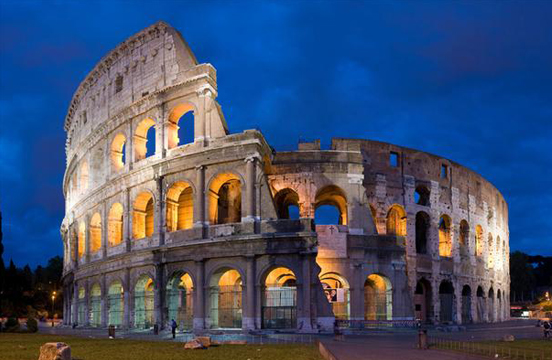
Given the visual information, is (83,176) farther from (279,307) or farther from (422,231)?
(422,231)

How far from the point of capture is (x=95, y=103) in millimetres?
39281

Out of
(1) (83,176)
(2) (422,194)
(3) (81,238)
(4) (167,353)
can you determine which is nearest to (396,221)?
(2) (422,194)

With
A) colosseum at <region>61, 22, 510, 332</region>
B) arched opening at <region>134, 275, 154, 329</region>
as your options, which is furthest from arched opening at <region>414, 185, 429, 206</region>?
arched opening at <region>134, 275, 154, 329</region>

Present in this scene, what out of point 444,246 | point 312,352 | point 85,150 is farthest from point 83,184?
point 312,352

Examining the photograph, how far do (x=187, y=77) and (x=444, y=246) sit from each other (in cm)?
2099

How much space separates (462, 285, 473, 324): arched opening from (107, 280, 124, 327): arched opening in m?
22.4

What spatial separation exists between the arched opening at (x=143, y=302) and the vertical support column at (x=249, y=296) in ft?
22.7

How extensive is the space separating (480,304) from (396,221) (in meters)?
11.7

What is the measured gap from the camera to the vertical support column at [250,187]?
2825 centimetres

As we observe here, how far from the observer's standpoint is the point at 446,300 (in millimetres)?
39156

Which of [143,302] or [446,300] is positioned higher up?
[143,302]

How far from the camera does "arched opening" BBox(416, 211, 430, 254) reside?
3891 centimetres

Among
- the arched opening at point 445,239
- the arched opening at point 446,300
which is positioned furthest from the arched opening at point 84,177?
the arched opening at point 446,300

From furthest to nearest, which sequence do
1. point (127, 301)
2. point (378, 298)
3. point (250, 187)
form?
point (378, 298) < point (127, 301) < point (250, 187)
